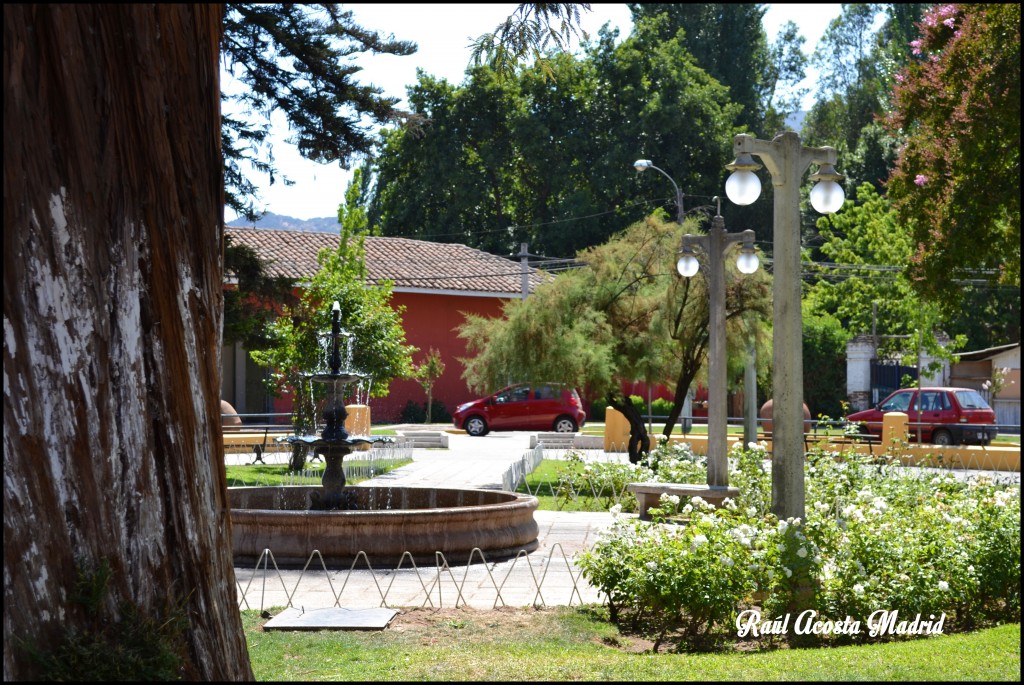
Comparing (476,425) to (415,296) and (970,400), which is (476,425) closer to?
(415,296)

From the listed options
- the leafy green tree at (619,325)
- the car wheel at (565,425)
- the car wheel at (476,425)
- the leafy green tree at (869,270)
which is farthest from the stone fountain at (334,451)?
the car wheel at (565,425)

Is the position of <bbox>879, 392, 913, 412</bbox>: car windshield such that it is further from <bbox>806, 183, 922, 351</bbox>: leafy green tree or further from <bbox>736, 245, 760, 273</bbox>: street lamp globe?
<bbox>736, 245, 760, 273</bbox>: street lamp globe

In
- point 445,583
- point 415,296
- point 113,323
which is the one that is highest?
point 415,296

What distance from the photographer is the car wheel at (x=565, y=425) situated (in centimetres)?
3173

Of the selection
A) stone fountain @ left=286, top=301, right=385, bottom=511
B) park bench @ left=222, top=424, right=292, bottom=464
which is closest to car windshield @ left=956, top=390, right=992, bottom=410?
park bench @ left=222, top=424, right=292, bottom=464

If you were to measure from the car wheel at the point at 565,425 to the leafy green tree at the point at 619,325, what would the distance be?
1175cm

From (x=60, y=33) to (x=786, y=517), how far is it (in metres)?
6.03

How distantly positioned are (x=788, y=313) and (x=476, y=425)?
2333 cm

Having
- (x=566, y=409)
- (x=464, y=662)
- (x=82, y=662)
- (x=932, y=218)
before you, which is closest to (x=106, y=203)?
(x=82, y=662)

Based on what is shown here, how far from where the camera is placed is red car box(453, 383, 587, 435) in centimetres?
3159

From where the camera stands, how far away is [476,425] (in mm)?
31422

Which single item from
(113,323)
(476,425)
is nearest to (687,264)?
(113,323)

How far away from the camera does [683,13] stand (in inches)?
1992

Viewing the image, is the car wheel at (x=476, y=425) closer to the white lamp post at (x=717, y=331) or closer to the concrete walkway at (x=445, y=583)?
the white lamp post at (x=717, y=331)
